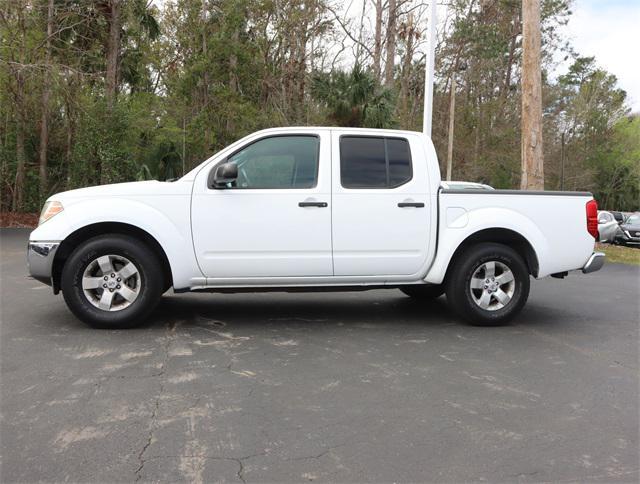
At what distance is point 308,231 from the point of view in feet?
19.0

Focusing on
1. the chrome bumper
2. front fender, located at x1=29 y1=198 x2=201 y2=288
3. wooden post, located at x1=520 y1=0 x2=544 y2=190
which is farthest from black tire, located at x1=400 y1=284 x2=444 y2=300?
wooden post, located at x1=520 y1=0 x2=544 y2=190

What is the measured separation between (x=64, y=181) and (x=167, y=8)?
1120 centimetres

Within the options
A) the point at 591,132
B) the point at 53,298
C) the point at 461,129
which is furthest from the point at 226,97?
the point at 591,132

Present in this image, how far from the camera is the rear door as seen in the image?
5.85 m

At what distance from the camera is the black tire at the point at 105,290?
18.2 ft

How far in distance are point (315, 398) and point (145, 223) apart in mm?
2601

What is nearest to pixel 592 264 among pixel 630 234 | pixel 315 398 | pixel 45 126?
pixel 315 398

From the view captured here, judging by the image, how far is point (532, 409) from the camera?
12.6 feet

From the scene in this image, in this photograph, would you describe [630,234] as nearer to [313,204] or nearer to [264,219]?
[313,204]

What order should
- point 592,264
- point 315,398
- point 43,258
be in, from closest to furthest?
point 315,398, point 43,258, point 592,264

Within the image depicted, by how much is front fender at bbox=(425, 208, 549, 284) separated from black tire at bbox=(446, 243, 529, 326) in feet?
0.54

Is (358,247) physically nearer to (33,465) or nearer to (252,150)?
(252,150)

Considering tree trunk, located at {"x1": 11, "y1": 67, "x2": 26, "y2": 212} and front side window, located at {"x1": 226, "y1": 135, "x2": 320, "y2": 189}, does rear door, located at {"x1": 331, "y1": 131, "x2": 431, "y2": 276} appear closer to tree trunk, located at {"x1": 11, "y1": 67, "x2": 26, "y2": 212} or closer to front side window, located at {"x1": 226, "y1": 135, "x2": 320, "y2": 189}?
front side window, located at {"x1": 226, "y1": 135, "x2": 320, "y2": 189}

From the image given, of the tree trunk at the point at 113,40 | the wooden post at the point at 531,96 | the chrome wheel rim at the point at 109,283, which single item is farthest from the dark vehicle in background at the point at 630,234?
the chrome wheel rim at the point at 109,283
